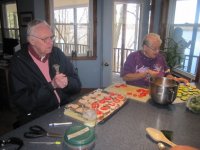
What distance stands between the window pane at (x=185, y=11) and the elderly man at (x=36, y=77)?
2401 mm

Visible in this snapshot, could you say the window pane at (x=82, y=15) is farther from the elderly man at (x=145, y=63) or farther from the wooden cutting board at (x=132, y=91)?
the wooden cutting board at (x=132, y=91)

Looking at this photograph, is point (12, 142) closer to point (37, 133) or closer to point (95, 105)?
point (37, 133)

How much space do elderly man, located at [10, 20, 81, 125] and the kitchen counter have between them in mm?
187

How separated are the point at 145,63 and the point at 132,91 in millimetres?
492

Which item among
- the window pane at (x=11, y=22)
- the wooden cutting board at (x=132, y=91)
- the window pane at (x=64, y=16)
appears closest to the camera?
the wooden cutting board at (x=132, y=91)

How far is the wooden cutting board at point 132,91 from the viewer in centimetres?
142

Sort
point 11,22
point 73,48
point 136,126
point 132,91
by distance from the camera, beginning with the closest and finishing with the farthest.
Answer: point 136,126, point 132,91, point 73,48, point 11,22

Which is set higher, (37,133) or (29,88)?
(29,88)

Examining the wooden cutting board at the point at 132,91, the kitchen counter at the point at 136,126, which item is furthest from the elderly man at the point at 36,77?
the wooden cutting board at the point at 132,91

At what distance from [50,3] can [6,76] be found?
1566 mm

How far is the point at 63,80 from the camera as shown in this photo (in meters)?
1.18

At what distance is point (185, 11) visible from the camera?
9.73 feet

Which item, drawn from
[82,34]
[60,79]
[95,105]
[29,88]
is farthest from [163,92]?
[82,34]

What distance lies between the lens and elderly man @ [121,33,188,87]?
5.86ft
